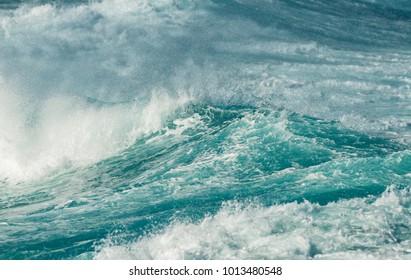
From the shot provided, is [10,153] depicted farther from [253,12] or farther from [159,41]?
[253,12]

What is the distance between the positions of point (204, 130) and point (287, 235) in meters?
6.33

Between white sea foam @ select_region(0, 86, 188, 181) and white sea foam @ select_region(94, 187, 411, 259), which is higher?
white sea foam @ select_region(94, 187, 411, 259)

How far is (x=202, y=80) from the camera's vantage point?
17.7 metres

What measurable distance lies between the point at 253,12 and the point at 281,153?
35.6 feet

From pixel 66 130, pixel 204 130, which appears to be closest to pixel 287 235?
pixel 204 130

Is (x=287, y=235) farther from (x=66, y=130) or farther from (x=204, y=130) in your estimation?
(x=66, y=130)

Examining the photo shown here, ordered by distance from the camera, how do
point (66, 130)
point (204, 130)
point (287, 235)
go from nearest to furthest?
point (287, 235), point (204, 130), point (66, 130)

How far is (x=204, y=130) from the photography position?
15781 millimetres

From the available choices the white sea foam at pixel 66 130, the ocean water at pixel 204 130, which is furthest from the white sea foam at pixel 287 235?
the white sea foam at pixel 66 130

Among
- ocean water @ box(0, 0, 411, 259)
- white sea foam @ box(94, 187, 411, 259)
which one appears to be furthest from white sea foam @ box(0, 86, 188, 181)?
white sea foam @ box(94, 187, 411, 259)

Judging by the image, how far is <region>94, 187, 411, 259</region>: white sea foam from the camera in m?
9.53

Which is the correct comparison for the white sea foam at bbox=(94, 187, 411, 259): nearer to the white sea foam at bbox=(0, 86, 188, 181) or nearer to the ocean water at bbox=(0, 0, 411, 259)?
the ocean water at bbox=(0, 0, 411, 259)

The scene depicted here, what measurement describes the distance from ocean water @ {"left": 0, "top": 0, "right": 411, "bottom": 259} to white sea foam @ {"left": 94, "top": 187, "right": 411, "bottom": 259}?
34mm

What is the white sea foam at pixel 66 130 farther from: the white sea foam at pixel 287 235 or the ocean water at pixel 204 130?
the white sea foam at pixel 287 235
